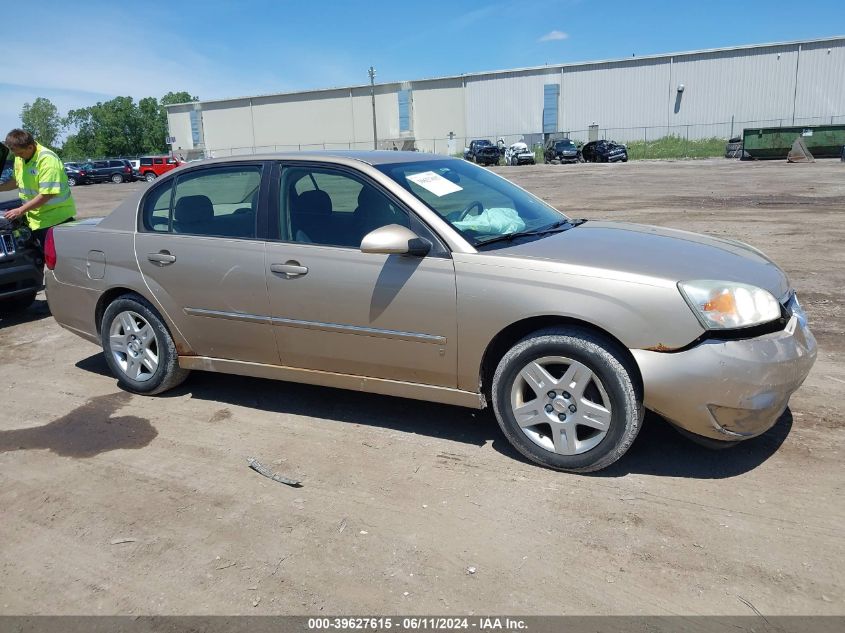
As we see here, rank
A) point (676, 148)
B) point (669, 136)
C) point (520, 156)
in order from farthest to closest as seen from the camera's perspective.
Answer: point (669, 136), point (676, 148), point (520, 156)

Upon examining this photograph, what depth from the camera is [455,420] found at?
4496 mm

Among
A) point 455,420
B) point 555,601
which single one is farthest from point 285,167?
point 555,601

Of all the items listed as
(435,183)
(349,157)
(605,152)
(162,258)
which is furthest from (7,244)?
(605,152)

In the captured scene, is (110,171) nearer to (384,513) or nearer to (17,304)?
(17,304)

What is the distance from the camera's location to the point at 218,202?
4801 mm

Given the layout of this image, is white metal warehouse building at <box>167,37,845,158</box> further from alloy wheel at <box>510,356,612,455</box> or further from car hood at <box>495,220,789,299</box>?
alloy wheel at <box>510,356,612,455</box>

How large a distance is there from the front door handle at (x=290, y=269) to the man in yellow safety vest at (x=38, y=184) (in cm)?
415

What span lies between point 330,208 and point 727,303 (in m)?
2.36

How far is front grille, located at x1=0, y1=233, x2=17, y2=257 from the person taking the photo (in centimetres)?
729

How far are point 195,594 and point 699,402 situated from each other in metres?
2.39

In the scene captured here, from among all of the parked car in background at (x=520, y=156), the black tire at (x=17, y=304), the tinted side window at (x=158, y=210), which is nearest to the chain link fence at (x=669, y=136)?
the parked car in background at (x=520, y=156)

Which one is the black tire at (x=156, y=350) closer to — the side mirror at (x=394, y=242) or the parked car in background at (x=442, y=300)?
the parked car in background at (x=442, y=300)

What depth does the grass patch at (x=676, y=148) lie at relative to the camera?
49.4m

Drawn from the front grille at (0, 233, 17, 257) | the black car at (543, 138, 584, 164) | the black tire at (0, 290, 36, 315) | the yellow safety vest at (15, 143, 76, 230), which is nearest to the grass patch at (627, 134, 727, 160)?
the black car at (543, 138, 584, 164)
